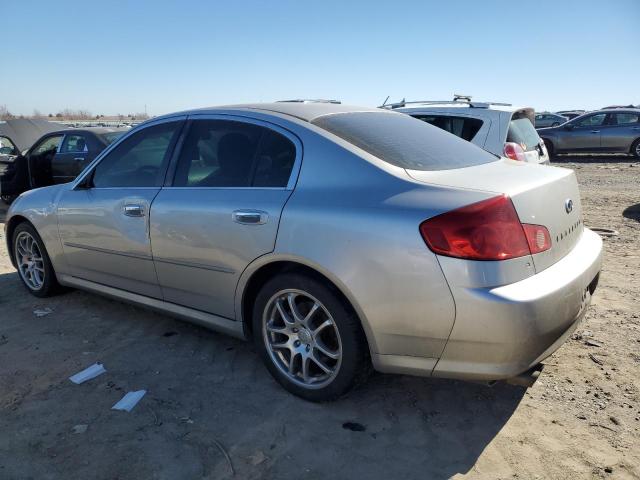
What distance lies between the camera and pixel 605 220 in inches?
295

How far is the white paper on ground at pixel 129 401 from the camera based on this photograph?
295cm

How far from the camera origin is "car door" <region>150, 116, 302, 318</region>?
2.96 meters

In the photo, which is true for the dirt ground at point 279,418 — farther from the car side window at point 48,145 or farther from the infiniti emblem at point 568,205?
the car side window at point 48,145

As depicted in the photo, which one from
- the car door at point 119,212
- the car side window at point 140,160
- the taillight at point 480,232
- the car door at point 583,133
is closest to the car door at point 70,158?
the car door at point 119,212

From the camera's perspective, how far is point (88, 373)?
132 inches

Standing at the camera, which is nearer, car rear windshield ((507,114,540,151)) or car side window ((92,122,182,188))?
car side window ((92,122,182,188))

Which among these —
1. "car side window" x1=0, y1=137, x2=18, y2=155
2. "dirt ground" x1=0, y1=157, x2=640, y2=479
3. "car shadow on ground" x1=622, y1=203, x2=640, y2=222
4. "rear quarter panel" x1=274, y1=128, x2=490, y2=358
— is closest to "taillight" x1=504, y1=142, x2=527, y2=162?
"car shadow on ground" x1=622, y1=203, x2=640, y2=222

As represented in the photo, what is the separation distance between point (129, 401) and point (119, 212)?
1.35m

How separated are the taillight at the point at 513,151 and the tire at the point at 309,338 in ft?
13.9

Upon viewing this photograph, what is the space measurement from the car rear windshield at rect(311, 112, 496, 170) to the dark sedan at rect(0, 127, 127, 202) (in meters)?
6.96

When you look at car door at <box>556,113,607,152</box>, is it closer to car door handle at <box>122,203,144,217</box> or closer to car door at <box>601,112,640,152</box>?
car door at <box>601,112,640,152</box>

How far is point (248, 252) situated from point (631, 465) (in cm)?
210

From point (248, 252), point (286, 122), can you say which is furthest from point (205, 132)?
point (248, 252)

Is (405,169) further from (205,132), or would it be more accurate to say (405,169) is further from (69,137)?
(69,137)
